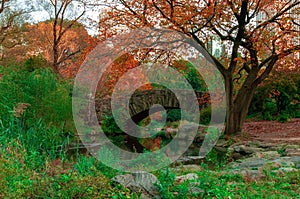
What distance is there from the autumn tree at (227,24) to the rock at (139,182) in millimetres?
6181

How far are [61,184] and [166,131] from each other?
11504 mm

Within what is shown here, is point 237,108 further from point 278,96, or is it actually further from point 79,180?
point 79,180

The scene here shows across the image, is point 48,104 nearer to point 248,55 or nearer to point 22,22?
point 248,55

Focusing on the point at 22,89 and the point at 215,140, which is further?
the point at 215,140

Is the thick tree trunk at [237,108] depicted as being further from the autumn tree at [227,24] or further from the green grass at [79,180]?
the green grass at [79,180]

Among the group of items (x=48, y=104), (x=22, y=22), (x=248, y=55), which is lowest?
(x=48, y=104)

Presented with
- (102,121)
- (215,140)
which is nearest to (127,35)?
(215,140)

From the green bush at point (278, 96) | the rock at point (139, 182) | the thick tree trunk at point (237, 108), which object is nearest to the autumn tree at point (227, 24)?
the thick tree trunk at point (237, 108)

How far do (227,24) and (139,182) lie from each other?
8.12m

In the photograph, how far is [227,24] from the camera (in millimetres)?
10656

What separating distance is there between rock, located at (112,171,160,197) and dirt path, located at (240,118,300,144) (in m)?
7.38

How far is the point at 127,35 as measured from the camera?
9.95 metres

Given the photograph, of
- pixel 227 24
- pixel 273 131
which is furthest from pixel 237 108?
pixel 227 24

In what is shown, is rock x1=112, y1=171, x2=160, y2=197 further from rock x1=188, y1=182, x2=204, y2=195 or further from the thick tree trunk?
the thick tree trunk
